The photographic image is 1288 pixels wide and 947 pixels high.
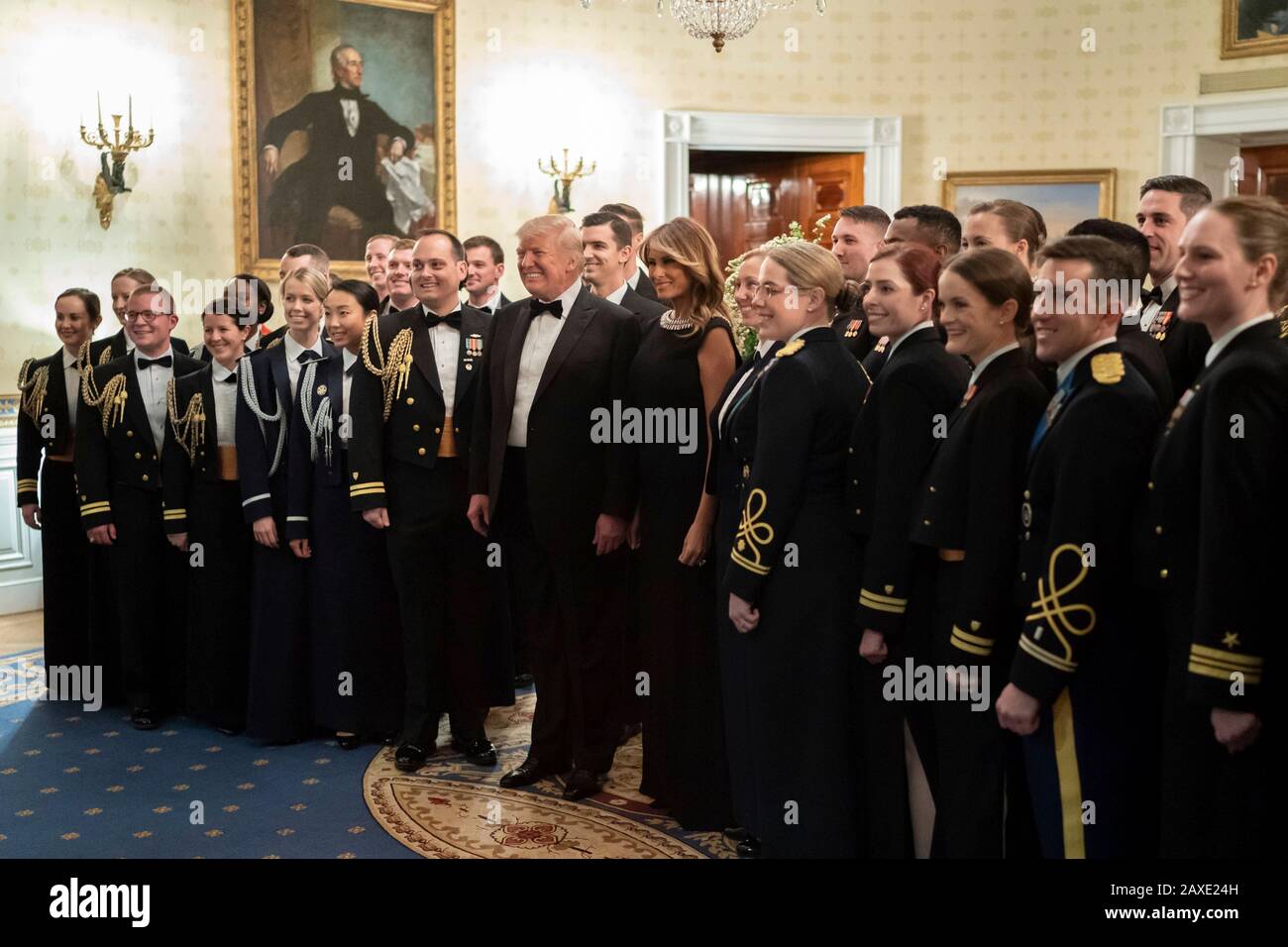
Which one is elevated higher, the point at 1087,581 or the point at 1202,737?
the point at 1087,581

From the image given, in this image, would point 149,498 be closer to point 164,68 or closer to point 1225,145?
point 164,68

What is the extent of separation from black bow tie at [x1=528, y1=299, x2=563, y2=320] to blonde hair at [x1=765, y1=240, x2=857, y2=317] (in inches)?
39.8

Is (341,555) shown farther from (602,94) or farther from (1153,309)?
(602,94)

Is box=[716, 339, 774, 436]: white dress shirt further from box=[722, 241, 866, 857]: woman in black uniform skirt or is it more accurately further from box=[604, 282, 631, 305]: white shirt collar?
box=[604, 282, 631, 305]: white shirt collar

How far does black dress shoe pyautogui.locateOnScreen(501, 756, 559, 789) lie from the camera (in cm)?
439

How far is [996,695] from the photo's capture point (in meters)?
2.87

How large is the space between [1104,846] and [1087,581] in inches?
21.7

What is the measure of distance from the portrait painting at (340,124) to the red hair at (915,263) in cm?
577

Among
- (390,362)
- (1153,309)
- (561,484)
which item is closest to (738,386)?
(561,484)

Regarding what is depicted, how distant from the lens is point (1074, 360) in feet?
8.68

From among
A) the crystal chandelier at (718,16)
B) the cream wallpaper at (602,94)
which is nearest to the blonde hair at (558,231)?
the crystal chandelier at (718,16)

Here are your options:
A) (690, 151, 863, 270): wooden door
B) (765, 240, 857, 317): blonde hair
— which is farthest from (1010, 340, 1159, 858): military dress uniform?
(690, 151, 863, 270): wooden door
